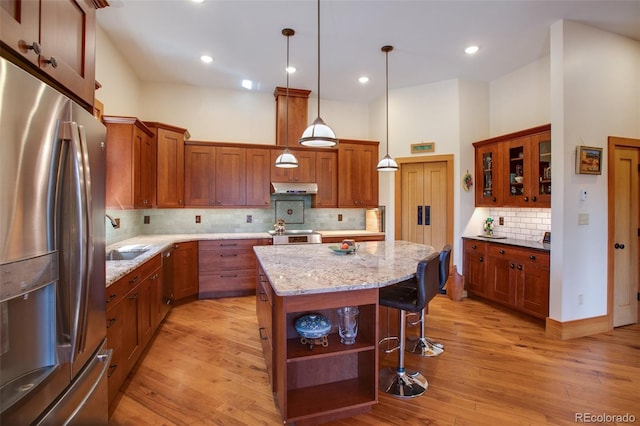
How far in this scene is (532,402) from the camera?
6.93ft

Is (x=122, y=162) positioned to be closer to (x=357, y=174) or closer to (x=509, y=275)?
(x=357, y=174)

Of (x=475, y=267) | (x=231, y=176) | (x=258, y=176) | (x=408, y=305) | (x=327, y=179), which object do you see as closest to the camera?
(x=408, y=305)

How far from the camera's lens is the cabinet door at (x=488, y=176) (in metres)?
4.23

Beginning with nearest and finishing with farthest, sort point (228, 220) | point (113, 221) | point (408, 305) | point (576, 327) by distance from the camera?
point (408, 305) → point (576, 327) → point (113, 221) → point (228, 220)

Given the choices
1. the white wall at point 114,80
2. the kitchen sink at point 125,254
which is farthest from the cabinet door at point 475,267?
the white wall at point 114,80

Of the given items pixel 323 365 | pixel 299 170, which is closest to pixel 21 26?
pixel 323 365

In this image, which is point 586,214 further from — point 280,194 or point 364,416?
point 280,194

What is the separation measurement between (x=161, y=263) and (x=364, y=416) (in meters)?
2.56

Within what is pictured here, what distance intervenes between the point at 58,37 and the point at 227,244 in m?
3.40

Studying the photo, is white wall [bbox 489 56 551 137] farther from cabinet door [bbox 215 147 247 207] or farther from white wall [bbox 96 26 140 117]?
white wall [bbox 96 26 140 117]

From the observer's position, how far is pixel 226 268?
4453 mm

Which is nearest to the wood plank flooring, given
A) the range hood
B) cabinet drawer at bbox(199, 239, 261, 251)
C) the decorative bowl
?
the decorative bowl

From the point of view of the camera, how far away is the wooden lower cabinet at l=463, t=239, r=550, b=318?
3428 millimetres

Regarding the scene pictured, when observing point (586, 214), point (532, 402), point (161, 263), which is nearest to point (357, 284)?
point (532, 402)
